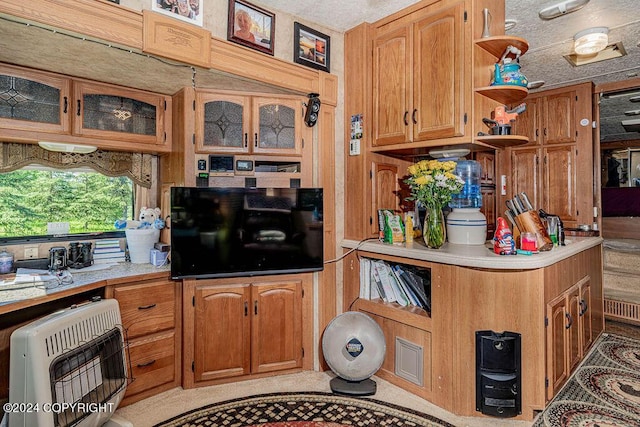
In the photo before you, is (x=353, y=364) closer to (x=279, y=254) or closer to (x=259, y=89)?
(x=279, y=254)

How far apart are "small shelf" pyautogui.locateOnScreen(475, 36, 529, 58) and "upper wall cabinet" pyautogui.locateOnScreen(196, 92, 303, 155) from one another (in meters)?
1.31

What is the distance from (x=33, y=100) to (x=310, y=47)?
187 centimetres

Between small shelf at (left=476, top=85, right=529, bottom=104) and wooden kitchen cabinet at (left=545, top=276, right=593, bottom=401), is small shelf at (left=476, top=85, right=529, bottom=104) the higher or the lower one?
the higher one

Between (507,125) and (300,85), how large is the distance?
146 centimetres

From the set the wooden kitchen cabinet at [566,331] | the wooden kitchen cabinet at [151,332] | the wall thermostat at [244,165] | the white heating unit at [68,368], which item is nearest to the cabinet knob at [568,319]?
the wooden kitchen cabinet at [566,331]

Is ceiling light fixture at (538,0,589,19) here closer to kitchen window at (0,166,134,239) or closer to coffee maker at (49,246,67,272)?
kitchen window at (0,166,134,239)

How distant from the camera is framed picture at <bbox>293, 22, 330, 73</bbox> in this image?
8.88 feet

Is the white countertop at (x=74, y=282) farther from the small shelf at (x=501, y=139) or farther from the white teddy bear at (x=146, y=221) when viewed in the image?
the small shelf at (x=501, y=139)

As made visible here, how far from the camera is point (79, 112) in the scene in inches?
95.3

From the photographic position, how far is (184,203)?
241cm

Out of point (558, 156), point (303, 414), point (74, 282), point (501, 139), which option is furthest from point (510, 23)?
point (74, 282)

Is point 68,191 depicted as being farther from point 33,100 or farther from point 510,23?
point 510,23

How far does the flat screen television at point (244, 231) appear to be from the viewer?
7.97ft

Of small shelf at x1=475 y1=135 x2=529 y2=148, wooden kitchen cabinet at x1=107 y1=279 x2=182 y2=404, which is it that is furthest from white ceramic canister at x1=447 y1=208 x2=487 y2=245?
wooden kitchen cabinet at x1=107 y1=279 x2=182 y2=404
